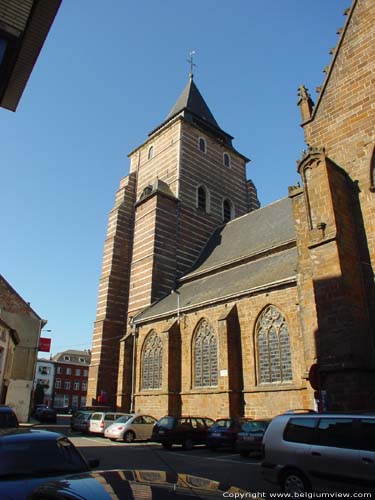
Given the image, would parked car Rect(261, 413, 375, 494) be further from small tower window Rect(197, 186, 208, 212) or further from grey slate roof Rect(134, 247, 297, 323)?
small tower window Rect(197, 186, 208, 212)

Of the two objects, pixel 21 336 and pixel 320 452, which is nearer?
pixel 320 452

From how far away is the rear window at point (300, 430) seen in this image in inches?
248

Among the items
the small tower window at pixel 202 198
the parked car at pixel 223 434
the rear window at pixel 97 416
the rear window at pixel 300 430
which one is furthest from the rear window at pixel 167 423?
the small tower window at pixel 202 198

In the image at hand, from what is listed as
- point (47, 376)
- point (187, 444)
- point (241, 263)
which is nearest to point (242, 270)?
point (241, 263)

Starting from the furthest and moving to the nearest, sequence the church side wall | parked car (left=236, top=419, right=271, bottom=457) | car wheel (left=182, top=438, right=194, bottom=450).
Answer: the church side wall < car wheel (left=182, top=438, right=194, bottom=450) < parked car (left=236, top=419, right=271, bottom=457)

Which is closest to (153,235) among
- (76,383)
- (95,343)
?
(95,343)

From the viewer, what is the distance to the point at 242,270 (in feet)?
75.9

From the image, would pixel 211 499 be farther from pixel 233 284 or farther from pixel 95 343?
pixel 95 343

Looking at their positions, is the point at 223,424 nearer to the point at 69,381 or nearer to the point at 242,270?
the point at 242,270

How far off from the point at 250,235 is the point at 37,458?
22.6 metres

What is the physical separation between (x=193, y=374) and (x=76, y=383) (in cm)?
5566

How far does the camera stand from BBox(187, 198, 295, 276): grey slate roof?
23.2 metres

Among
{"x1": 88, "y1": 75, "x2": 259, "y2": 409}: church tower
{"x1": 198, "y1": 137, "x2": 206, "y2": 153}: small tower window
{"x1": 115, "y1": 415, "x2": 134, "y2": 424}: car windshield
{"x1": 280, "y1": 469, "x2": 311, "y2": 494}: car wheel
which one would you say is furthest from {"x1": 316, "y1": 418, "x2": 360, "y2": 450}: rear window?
{"x1": 198, "y1": 137, "x2": 206, "y2": 153}: small tower window

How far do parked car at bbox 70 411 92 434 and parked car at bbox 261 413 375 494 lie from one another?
A: 15572 mm
